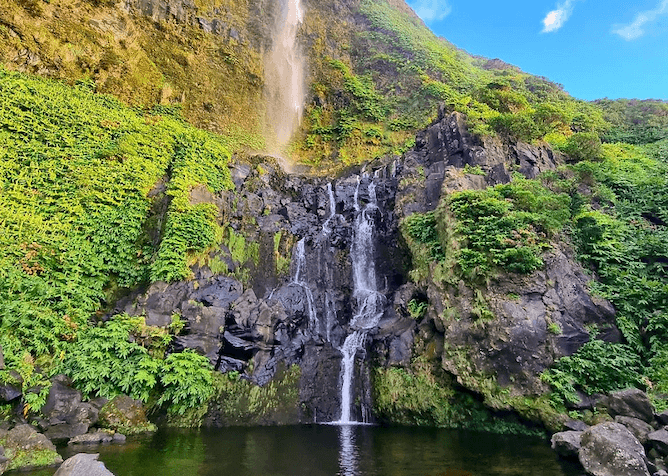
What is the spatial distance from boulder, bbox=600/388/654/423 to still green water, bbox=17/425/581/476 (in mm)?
2144

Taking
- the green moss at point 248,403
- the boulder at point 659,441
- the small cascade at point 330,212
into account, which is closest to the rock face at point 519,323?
the boulder at point 659,441

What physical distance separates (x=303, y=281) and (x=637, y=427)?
13577 millimetres

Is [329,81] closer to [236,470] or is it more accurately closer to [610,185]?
[610,185]

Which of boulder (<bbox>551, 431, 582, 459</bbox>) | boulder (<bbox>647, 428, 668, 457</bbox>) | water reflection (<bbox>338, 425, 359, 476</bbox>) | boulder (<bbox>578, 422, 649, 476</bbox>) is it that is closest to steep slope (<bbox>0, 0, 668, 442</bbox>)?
boulder (<bbox>551, 431, 582, 459</bbox>)

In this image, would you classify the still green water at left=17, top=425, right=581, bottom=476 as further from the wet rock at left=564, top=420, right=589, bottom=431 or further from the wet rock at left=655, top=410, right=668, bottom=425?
the wet rock at left=655, top=410, right=668, bottom=425

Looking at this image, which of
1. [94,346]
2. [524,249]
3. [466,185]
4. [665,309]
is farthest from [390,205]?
[94,346]

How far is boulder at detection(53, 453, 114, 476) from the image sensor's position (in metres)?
6.05

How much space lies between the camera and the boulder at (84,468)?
19.8ft

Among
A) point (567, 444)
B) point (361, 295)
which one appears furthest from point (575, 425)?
point (361, 295)

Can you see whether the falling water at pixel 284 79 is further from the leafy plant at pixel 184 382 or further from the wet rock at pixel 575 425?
the wet rock at pixel 575 425

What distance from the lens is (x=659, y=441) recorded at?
7.97m

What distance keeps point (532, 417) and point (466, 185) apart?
9.79 meters

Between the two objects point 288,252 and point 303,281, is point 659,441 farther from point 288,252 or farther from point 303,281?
point 288,252

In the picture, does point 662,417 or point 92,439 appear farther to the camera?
point 92,439
